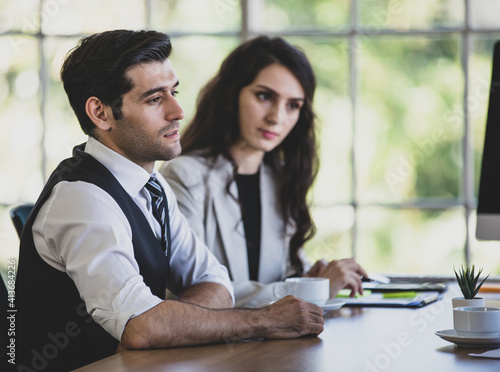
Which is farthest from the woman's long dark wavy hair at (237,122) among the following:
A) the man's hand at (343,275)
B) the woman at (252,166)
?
the man's hand at (343,275)

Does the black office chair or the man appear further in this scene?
the black office chair

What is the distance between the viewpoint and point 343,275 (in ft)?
7.11

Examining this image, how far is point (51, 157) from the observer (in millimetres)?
3559

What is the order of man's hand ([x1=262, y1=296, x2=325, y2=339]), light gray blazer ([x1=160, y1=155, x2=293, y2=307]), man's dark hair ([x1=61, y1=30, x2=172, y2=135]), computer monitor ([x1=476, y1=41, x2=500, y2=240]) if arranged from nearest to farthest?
1. man's hand ([x1=262, y1=296, x2=325, y2=339])
2. man's dark hair ([x1=61, y1=30, x2=172, y2=135])
3. computer monitor ([x1=476, y1=41, x2=500, y2=240])
4. light gray blazer ([x1=160, y1=155, x2=293, y2=307])

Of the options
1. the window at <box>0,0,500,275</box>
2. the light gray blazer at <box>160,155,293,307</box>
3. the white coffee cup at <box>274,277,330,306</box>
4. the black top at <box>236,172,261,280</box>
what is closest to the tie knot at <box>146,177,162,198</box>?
the white coffee cup at <box>274,277,330,306</box>

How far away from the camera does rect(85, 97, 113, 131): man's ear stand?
1860 millimetres

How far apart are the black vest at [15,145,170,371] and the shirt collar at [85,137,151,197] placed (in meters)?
0.05

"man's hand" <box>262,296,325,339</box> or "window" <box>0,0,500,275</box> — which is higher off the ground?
"window" <box>0,0,500,275</box>

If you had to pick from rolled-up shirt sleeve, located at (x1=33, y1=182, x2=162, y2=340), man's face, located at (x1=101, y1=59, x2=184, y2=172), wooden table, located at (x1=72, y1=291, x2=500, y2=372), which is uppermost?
man's face, located at (x1=101, y1=59, x2=184, y2=172)

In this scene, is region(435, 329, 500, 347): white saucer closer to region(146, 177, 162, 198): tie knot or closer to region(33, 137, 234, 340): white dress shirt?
region(33, 137, 234, 340): white dress shirt

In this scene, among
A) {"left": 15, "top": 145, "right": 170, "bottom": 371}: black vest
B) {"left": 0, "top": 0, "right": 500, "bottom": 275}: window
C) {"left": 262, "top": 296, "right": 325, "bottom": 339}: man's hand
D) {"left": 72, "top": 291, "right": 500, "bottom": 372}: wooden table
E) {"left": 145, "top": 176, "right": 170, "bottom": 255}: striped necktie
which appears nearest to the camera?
{"left": 72, "top": 291, "right": 500, "bottom": 372}: wooden table

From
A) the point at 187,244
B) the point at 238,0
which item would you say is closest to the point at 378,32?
the point at 238,0

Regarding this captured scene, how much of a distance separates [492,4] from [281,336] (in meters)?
2.11

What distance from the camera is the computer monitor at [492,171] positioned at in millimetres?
2086
